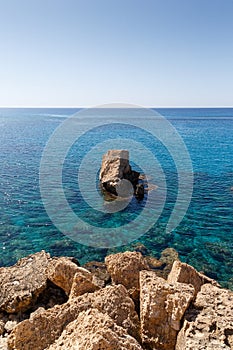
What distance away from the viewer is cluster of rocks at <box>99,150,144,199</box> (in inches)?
1122

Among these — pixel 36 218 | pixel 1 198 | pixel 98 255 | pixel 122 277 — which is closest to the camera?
pixel 122 277

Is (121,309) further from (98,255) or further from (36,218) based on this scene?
(36,218)

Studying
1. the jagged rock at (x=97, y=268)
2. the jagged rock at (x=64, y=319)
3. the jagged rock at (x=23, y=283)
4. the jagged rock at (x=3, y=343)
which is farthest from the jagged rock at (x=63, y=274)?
the jagged rock at (x=97, y=268)

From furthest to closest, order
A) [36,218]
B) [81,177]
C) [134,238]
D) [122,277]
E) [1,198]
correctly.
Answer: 1. [81,177]
2. [1,198]
3. [36,218]
4. [134,238]
5. [122,277]

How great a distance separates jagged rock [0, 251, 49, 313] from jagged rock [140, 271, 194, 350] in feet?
13.5

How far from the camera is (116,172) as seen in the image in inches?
1180

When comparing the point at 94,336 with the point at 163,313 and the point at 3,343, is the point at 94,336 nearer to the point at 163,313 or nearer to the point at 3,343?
the point at 163,313

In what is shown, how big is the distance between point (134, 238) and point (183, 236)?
352cm

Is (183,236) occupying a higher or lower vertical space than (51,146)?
lower

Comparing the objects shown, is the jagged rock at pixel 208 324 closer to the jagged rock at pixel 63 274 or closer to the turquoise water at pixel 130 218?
the jagged rock at pixel 63 274

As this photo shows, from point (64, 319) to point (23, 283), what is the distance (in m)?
3.45

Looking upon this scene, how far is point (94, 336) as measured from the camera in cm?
499

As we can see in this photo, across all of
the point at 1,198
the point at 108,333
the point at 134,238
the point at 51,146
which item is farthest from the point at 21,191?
the point at 51,146

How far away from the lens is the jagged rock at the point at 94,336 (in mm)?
4883
